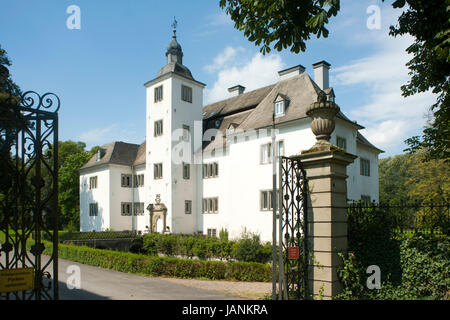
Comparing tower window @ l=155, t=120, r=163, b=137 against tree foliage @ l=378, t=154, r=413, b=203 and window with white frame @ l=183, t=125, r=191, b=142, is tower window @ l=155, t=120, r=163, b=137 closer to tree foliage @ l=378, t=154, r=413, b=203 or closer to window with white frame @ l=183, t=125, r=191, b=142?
window with white frame @ l=183, t=125, r=191, b=142

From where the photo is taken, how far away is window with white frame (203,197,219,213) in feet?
97.3

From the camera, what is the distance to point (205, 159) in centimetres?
3091

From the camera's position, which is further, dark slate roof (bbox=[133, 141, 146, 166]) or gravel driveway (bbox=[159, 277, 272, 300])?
dark slate roof (bbox=[133, 141, 146, 166])

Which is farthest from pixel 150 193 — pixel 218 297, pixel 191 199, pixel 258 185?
pixel 218 297

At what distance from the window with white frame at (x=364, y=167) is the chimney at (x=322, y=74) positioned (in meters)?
5.94

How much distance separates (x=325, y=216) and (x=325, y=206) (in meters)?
0.20

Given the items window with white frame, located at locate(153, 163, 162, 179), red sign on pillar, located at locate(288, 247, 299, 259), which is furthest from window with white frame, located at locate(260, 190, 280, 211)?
red sign on pillar, located at locate(288, 247, 299, 259)

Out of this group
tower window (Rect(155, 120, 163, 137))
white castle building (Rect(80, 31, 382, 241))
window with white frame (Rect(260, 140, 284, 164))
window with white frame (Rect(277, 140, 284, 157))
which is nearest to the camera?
window with white frame (Rect(277, 140, 284, 157))

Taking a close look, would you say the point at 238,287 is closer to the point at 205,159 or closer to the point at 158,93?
the point at 205,159

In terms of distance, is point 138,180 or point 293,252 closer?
point 293,252

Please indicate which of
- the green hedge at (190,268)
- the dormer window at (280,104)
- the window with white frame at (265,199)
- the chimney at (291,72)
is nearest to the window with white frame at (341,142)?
the dormer window at (280,104)

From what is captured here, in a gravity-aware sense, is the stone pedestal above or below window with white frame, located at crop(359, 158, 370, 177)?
below

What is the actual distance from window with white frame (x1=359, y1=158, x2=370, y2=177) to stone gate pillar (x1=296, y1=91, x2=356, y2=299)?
18.9 meters

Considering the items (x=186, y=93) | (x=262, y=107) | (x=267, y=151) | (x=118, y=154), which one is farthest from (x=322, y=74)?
(x=118, y=154)
